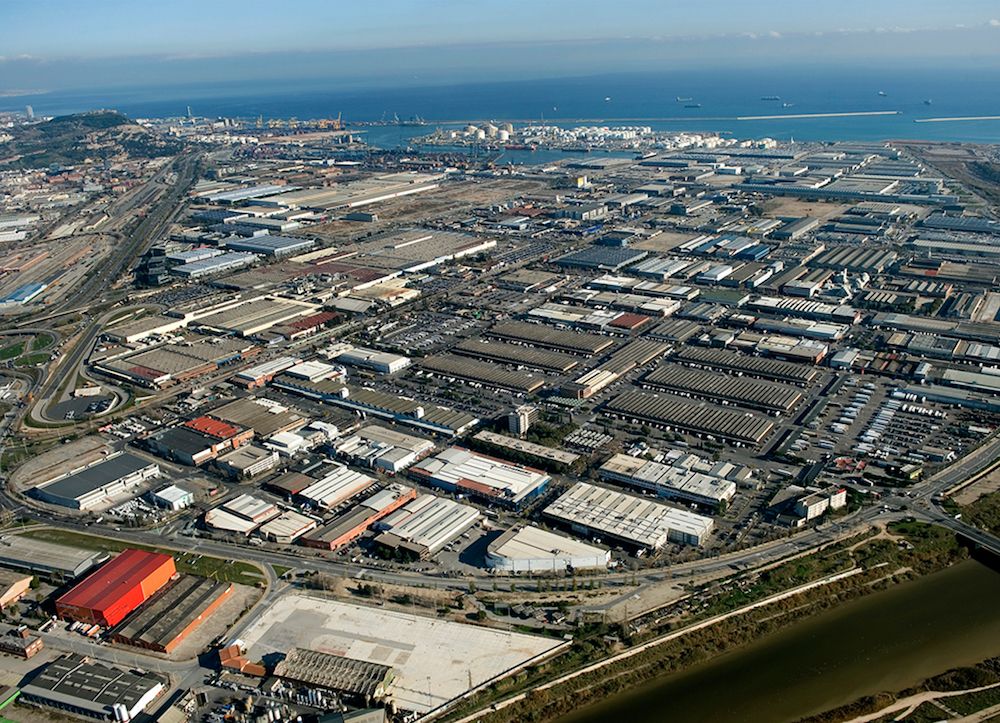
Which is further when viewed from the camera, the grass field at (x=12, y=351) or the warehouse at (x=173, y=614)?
the grass field at (x=12, y=351)

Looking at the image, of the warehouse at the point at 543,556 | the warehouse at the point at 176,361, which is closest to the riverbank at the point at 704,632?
the warehouse at the point at 543,556

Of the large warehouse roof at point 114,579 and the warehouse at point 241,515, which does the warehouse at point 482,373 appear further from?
the large warehouse roof at point 114,579

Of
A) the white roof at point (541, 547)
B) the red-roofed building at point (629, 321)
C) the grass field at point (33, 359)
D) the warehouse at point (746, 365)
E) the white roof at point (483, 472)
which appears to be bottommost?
the white roof at point (541, 547)

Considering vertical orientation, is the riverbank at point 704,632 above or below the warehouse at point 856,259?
below

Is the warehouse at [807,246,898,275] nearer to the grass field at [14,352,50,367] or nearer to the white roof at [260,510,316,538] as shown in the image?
the white roof at [260,510,316,538]

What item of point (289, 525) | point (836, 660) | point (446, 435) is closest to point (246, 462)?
point (289, 525)

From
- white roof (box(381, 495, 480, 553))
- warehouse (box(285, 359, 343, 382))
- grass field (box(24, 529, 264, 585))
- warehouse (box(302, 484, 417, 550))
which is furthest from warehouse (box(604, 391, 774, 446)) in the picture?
grass field (box(24, 529, 264, 585))
